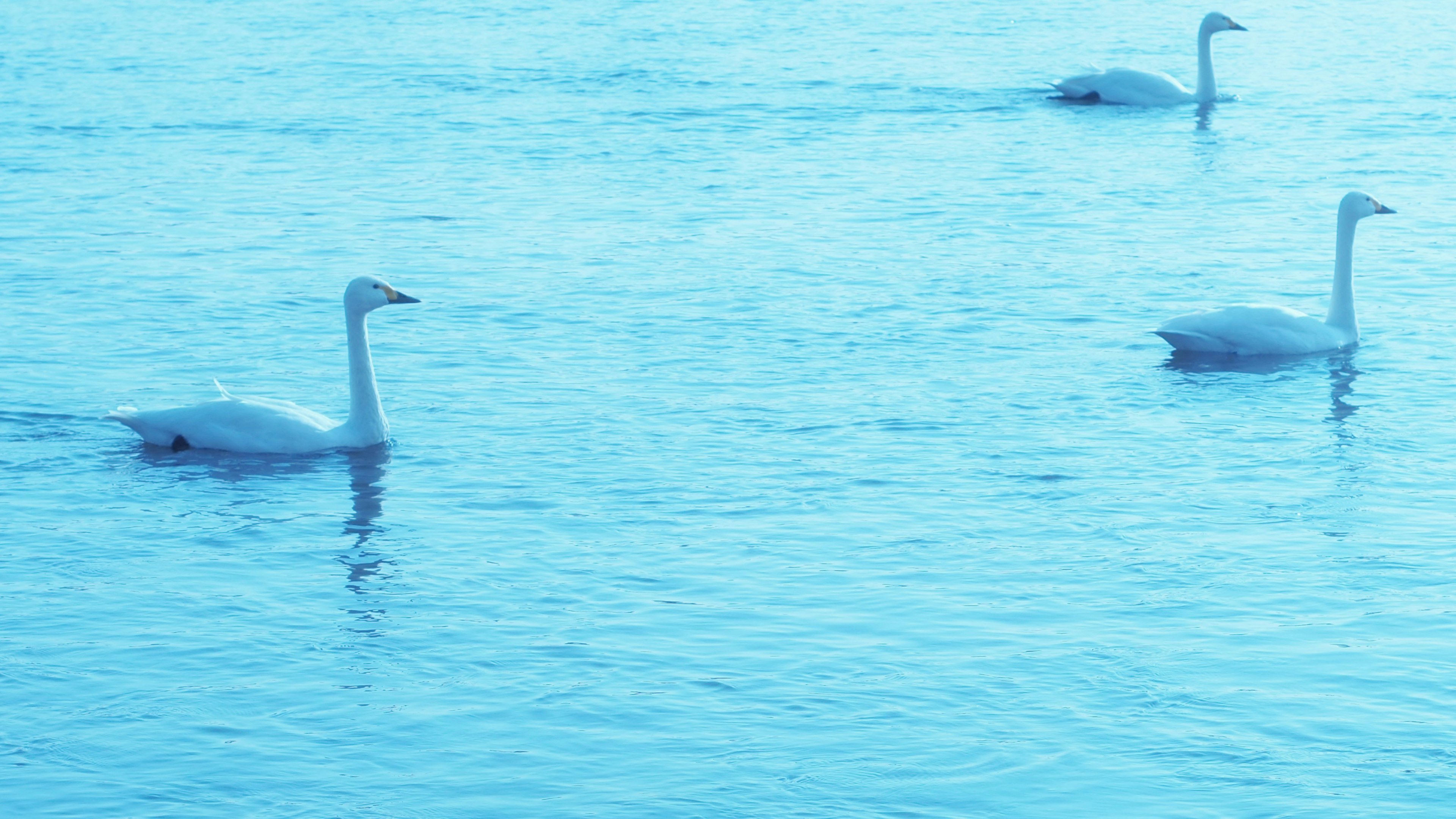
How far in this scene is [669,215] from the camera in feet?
68.7

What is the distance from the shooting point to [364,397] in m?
13.4

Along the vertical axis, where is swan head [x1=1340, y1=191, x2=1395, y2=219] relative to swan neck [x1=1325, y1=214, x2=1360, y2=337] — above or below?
above

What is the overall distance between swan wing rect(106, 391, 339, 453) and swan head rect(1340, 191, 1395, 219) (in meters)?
7.48

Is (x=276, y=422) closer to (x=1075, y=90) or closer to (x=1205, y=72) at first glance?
(x=1075, y=90)

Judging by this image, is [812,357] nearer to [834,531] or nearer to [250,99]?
[834,531]

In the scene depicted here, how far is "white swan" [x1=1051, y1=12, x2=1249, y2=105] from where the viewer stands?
28.3m

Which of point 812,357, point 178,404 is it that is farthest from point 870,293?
point 178,404

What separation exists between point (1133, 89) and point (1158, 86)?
319 mm

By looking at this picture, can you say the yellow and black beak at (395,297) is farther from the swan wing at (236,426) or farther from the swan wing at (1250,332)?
the swan wing at (1250,332)

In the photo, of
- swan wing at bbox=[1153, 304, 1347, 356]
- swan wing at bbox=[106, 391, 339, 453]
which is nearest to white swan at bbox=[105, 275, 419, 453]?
swan wing at bbox=[106, 391, 339, 453]

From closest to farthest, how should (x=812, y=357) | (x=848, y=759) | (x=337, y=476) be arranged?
(x=848, y=759) → (x=337, y=476) → (x=812, y=357)

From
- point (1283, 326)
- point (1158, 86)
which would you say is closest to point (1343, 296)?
point (1283, 326)

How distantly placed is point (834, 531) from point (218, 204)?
1160 centimetres

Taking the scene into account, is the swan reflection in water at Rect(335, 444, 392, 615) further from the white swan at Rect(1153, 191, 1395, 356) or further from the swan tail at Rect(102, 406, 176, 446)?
the white swan at Rect(1153, 191, 1395, 356)
